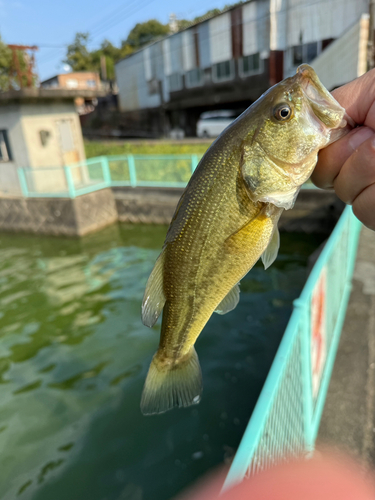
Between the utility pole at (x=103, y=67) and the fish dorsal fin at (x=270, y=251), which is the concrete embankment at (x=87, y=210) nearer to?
the fish dorsal fin at (x=270, y=251)

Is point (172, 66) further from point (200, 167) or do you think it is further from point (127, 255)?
point (200, 167)

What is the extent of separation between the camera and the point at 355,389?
3.79 metres

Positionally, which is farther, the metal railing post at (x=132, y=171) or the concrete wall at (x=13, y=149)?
the concrete wall at (x=13, y=149)

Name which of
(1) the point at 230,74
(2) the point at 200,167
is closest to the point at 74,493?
(2) the point at 200,167

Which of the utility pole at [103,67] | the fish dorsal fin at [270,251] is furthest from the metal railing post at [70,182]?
the utility pole at [103,67]

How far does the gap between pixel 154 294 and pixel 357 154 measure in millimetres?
1000

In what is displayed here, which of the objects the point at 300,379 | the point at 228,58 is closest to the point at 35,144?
the point at 300,379

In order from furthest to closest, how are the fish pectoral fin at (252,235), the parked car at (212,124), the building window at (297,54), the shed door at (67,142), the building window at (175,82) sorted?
the building window at (175,82) < the parked car at (212,124) < the building window at (297,54) < the shed door at (67,142) < the fish pectoral fin at (252,235)

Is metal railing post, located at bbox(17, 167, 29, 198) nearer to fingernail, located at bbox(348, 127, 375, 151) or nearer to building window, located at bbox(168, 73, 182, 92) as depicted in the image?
fingernail, located at bbox(348, 127, 375, 151)

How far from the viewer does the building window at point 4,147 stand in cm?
1391

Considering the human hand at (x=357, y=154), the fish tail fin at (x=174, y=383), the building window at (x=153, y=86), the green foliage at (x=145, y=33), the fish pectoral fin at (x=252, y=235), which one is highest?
the green foliage at (x=145, y=33)

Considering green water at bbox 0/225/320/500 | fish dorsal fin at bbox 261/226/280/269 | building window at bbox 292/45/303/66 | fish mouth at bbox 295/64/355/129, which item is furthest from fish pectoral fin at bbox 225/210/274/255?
building window at bbox 292/45/303/66

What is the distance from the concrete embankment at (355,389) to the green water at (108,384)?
1553 mm

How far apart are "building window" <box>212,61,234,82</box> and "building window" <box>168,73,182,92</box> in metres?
4.40
